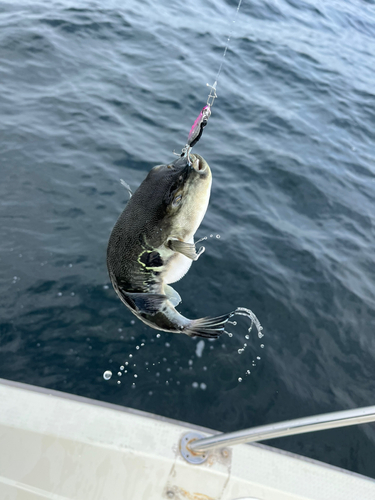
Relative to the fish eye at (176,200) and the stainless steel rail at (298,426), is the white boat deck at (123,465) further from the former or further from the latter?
the fish eye at (176,200)

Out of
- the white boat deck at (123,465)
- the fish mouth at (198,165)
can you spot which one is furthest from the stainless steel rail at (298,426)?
the fish mouth at (198,165)

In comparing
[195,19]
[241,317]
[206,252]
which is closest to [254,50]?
[195,19]

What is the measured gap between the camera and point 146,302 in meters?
2.56

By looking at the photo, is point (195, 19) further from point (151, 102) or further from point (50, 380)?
point (50, 380)

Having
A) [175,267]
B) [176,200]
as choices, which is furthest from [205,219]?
[176,200]

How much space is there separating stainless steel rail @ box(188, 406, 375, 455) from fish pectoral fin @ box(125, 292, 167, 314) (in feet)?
3.31

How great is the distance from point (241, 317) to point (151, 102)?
5605 mm

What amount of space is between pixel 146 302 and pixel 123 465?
1.36m

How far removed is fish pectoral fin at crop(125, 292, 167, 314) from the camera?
8.38ft

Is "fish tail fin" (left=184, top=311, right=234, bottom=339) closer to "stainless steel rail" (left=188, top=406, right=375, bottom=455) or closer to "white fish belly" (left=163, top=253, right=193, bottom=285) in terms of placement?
"white fish belly" (left=163, top=253, right=193, bottom=285)

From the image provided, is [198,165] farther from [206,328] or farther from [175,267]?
[206,328]

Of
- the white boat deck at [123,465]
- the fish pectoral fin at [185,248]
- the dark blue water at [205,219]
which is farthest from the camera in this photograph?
Answer: the dark blue water at [205,219]

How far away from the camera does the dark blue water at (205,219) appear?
14.9 ft

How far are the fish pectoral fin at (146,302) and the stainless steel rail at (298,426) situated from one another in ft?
3.31
